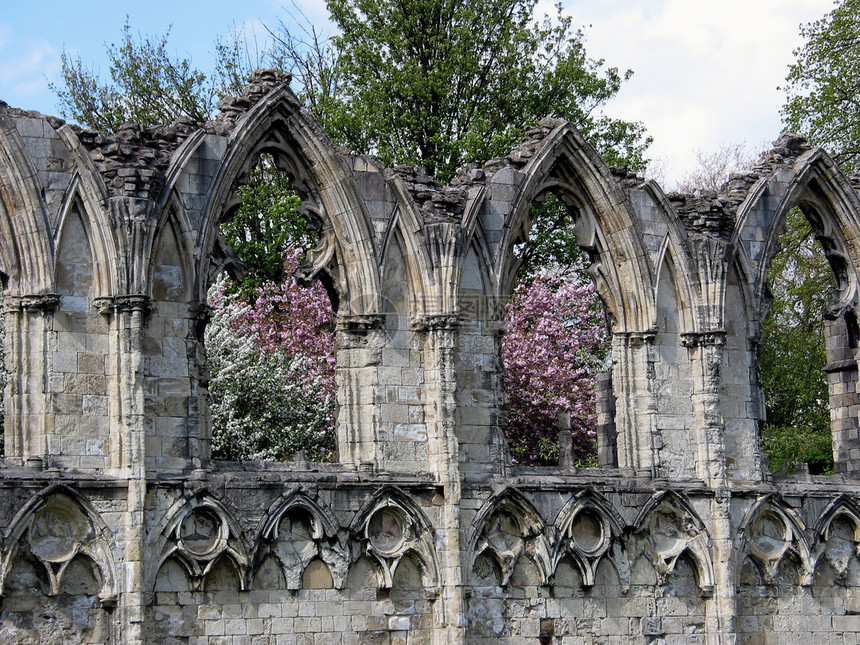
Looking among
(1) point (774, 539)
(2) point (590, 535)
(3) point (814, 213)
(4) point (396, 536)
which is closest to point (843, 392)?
(3) point (814, 213)

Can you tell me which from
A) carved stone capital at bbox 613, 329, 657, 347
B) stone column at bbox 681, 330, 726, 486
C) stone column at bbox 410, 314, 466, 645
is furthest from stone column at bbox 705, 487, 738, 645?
stone column at bbox 410, 314, 466, 645

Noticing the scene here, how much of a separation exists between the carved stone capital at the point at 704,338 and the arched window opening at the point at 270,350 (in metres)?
5.82

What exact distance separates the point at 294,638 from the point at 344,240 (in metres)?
3.84

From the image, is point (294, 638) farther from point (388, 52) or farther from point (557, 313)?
point (388, 52)

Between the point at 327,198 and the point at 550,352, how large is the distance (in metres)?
9.68

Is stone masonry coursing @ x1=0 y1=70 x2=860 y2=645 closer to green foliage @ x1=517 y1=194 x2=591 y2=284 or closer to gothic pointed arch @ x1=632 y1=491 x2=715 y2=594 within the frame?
gothic pointed arch @ x1=632 y1=491 x2=715 y2=594

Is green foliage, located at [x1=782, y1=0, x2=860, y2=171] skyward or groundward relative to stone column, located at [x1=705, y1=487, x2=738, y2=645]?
skyward

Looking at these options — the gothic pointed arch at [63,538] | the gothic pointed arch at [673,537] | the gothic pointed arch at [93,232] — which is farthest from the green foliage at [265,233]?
the gothic pointed arch at [63,538]

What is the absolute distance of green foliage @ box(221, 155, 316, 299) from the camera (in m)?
24.5

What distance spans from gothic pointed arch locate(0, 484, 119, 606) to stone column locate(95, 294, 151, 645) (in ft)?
0.46

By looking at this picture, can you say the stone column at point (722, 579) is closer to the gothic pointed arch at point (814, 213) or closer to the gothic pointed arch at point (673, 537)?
the gothic pointed arch at point (673, 537)

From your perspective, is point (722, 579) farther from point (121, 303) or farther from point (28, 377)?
point (28, 377)

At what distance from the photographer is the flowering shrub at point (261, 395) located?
21.1m

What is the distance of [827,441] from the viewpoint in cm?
2386
